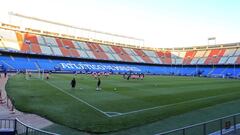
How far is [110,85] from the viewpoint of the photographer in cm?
4256

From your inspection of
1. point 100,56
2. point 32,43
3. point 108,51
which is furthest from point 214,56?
point 32,43

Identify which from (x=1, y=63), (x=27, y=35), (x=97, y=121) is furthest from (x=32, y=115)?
(x=27, y=35)

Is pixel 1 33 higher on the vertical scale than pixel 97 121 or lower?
higher

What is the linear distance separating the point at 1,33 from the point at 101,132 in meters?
85.4

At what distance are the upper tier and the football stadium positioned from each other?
421 mm

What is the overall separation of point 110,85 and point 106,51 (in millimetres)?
77250

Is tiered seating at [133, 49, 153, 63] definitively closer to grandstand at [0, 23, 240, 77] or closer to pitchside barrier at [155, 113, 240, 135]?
grandstand at [0, 23, 240, 77]

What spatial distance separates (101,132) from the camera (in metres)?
15.2

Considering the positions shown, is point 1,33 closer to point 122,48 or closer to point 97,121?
point 122,48

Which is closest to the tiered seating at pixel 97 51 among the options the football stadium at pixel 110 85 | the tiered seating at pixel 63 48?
the football stadium at pixel 110 85

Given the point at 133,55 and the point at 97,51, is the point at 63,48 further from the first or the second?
the point at 133,55

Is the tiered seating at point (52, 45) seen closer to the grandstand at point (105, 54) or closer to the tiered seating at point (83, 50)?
the grandstand at point (105, 54)

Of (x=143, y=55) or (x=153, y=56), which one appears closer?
(x=143, y=55)

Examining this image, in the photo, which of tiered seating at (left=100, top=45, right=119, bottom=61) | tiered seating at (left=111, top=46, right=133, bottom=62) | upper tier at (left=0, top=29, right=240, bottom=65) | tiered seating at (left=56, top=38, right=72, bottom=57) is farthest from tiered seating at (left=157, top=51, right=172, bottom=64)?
tiered seating at (left=56, top=38, right=72, bottom=57)
